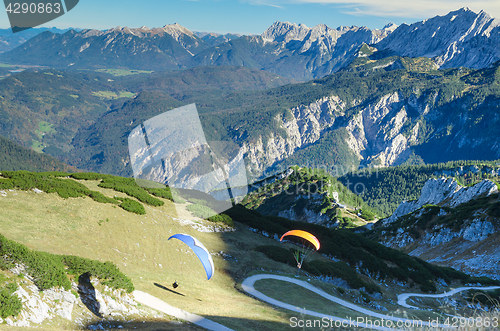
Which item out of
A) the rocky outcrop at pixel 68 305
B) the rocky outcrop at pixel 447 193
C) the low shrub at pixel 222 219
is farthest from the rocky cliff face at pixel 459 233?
the rocky outcrop at pixel 68 305

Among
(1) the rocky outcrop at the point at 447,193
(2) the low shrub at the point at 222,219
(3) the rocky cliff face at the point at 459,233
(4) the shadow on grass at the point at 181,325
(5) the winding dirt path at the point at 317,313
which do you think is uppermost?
(1) the rocky outcrop at the point at 447,193

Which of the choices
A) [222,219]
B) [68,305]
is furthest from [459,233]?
[68,305]

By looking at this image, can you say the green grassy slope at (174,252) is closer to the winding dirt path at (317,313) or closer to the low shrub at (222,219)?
the winding dirt path at (317,313)

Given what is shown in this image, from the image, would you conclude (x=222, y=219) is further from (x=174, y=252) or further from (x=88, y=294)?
(x=88, y=294)

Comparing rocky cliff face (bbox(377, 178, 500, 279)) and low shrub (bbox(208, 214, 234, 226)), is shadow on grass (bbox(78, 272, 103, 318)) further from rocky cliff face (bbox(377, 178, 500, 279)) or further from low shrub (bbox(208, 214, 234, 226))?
rocky cliff face (bbox(377, 178, 500, 279))

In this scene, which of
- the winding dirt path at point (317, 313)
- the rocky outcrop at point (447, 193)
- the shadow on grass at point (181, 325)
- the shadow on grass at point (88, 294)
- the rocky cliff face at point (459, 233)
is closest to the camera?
the shadow on grass at point (181, 325)

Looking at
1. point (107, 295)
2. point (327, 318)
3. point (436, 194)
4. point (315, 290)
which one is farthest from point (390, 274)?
point (436, 194)

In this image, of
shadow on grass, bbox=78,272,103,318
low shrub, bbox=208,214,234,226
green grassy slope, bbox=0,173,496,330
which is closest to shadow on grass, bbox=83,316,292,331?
green grassy slope, bbox=0,173,496,330

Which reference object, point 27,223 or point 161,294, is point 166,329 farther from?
point 27,223
